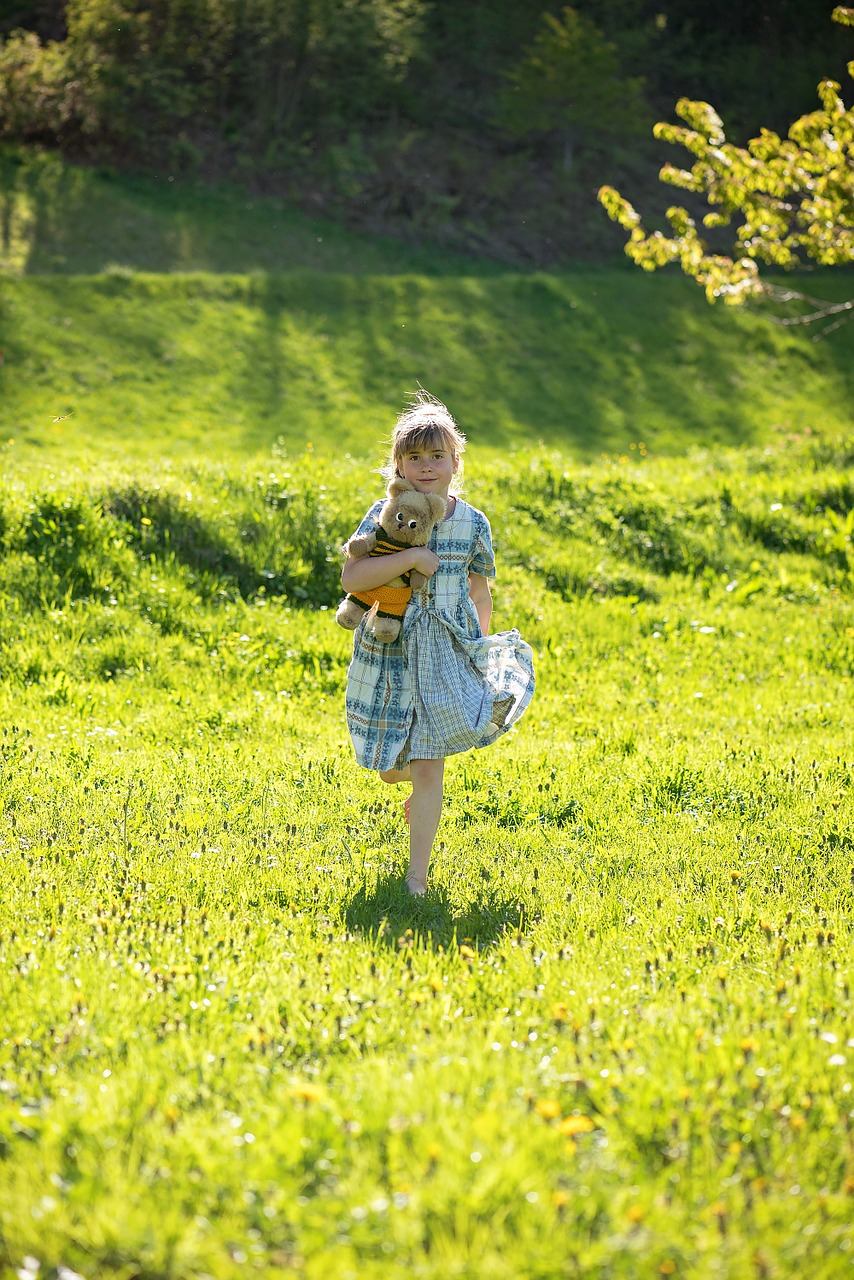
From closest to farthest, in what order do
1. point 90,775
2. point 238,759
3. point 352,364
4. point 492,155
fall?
point 90,775 → point 238,759 → point 352,364 → point 492,155

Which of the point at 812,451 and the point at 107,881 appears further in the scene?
the point at 812,451

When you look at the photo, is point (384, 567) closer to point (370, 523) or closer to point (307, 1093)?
point (370, 523)

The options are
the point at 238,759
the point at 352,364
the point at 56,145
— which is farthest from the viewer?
the point at 56,145

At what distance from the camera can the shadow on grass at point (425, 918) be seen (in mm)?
4180

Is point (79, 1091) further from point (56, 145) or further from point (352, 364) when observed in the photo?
point (56, 145)

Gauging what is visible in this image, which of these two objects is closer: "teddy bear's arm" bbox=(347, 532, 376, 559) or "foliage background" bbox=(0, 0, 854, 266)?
"teddy bear's arm" bbox=(347, 532, 376, 559)

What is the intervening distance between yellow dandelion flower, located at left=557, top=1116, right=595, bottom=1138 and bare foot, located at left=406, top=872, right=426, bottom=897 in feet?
6.45

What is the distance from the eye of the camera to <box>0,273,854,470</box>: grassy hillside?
18297mm

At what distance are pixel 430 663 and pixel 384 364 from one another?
57.9ft

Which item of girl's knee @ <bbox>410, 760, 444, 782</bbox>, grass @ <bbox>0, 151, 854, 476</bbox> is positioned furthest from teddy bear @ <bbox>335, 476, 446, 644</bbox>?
grass @ <bbox>0, 151, 854, 476</bbox>

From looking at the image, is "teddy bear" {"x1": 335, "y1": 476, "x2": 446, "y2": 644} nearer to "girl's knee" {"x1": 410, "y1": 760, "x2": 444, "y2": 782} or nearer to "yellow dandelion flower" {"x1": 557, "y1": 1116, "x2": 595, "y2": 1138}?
"girl's knee" {"x1": 410, "y1": 760, "x2": 444, "y2": 782}

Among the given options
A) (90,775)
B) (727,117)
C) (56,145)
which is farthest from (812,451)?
(727,117)

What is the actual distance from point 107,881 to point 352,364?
17724 mm

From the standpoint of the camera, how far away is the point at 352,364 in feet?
69.7
